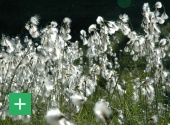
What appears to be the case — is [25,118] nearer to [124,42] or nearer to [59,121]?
[59,121]

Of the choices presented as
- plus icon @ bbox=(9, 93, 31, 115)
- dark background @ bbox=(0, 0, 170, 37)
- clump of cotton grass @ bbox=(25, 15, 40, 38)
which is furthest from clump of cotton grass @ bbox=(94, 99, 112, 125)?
dark background @ bbox=(0, 0, 170, 37)

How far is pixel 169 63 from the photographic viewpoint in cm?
938

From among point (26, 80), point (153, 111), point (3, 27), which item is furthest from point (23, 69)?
point (3, 27)

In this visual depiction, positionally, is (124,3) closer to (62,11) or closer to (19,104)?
(62,11)

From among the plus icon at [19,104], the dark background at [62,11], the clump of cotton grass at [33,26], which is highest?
the dark background at [62,11]

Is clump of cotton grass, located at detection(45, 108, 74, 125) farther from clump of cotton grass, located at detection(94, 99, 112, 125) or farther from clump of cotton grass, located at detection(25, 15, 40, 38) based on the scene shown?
clump of cotton grass, located at detection(25, 15, 40, 38)

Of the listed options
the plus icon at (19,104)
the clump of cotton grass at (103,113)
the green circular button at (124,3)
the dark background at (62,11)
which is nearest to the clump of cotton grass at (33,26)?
the plus icon at (19,104)

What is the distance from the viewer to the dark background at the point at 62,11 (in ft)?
69.2

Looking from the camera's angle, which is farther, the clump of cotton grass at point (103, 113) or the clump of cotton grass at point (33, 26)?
the clump of cotton grass at point (33, 26)

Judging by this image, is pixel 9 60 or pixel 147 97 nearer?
pixel 147 97

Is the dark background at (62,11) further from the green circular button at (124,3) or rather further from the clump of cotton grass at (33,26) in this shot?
the clump of cotton grass at (33,26)

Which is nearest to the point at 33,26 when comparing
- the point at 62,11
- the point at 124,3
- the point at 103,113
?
the point at 103,113

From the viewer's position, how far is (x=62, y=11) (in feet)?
77.5

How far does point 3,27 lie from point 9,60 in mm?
17514
